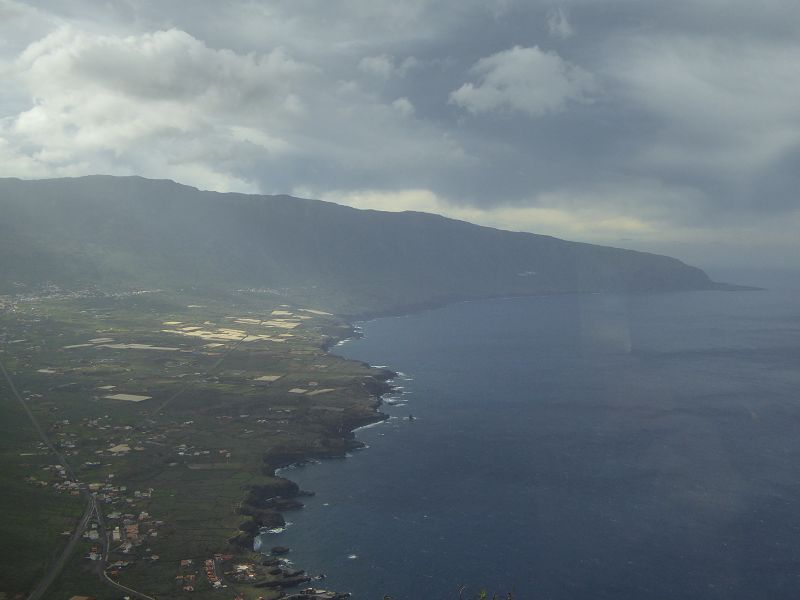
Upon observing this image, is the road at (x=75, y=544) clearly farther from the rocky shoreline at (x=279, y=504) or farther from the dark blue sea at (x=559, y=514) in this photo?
the dark blue sea at (x=559, y=514)

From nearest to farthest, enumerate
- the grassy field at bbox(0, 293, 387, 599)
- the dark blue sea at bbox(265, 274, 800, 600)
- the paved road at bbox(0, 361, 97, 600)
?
the paved road at bbox(0, 361, 97, 600) < the grassy field at bbox(0, 293, 387, 599) < the dark blue sea at bbox(265, 274, 800, 600)

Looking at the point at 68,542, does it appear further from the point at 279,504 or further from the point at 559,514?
the point at 559,514

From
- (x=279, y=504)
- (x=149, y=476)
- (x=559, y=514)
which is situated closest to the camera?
(x=559, y=514)

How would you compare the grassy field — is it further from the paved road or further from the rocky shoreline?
the paved road

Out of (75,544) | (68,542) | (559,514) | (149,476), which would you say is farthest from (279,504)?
(559,514)

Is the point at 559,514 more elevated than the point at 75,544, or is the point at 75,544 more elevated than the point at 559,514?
the point at 559,514

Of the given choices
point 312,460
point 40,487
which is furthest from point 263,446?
point 40,487

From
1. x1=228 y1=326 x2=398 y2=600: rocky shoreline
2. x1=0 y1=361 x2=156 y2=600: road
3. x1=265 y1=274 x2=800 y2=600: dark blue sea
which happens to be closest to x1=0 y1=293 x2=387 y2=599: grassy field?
x1=228 y1=326 x2=398 y2=600: rocky shoreline

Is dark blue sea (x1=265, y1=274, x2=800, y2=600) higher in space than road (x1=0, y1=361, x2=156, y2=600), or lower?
higher

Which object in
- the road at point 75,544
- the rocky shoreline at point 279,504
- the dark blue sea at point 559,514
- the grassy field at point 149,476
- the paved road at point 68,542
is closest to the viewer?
the road at point 75,544

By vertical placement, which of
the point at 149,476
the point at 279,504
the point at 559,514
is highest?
the point at 559,514

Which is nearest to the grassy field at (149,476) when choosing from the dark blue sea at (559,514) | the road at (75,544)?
the road at (75,544)

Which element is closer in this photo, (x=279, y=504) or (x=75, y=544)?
(x=75, y=544)
